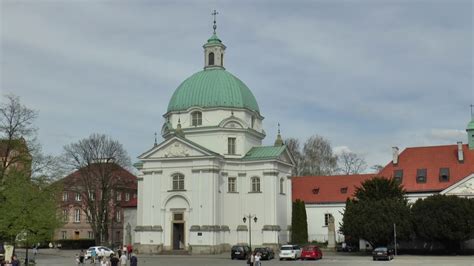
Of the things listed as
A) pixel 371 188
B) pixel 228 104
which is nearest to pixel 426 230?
pixel 371 188

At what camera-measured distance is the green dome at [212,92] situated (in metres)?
65.0

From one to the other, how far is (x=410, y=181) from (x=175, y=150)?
84.1 feet

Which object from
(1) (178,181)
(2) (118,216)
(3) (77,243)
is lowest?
(3) (77,243)

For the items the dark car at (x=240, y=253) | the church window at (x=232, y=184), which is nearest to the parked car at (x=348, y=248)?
the church window at (x=232, y=184)

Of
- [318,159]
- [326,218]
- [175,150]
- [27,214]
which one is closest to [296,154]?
[318,159]

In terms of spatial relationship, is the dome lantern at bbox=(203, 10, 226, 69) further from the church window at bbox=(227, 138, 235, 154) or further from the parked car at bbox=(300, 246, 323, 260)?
the parked car at bbox=(300, 246, 323, 260)

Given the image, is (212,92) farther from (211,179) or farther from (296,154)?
(296,154)

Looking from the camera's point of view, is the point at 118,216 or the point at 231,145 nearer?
the point at 231,145

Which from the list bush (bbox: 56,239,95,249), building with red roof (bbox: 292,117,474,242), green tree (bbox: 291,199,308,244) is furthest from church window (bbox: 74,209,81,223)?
green tree (bbox: 291,199,308,244)

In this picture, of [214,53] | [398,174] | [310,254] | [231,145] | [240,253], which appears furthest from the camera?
→ [214,53]

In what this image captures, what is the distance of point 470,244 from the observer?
188 feet

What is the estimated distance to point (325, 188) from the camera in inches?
2874

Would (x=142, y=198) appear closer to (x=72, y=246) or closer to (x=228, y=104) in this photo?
(x=228, y=104)

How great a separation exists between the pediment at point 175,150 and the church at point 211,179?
0.10 m
